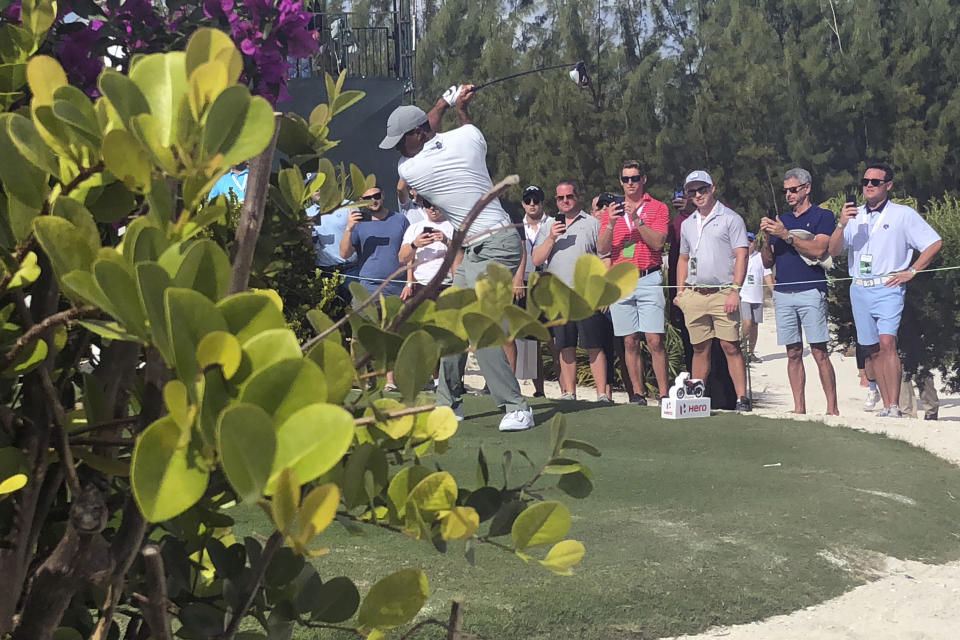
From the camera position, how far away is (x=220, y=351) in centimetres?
73

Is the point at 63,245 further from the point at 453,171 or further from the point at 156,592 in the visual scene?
the point at 453,171

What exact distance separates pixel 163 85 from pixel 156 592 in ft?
1.35

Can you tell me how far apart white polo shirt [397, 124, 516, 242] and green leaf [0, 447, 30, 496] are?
533cm

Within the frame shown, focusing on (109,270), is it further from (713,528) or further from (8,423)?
(713,528)

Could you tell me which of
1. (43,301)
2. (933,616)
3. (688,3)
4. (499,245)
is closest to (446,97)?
Result: (499,245)

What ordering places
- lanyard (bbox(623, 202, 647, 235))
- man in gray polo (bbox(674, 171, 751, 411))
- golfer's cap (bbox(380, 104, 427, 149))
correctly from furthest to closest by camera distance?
lanyard (bbox(623, 202, 647, 235))
man in gray polo (bbox(674, 171, 751, 411))
golfer's cap (bbox(380, 104, 427, 149))

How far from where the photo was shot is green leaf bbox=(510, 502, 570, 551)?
108cm

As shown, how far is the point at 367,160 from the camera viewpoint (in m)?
12.5

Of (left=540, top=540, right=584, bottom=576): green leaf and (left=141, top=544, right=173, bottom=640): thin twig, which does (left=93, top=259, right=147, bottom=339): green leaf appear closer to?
(left=141, top=544, right=173, bottom=640): thin twig

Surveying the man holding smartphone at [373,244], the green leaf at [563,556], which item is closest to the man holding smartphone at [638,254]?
the man holding smartphone at [373,244]

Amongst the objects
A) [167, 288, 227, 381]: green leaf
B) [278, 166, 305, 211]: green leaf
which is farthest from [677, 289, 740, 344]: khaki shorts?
[167, 288, 227, 381]: green leaf

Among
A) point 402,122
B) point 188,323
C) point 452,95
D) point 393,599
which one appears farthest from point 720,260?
point 188,323

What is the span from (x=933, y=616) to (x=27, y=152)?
361 centimetres

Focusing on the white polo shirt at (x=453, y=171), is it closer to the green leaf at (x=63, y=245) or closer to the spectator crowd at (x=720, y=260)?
the spectator crowd at (x=720, y=260)
